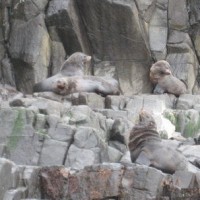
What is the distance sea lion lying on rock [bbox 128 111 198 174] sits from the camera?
44.6ft

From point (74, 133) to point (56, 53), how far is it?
7785mm

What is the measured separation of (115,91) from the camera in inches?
761

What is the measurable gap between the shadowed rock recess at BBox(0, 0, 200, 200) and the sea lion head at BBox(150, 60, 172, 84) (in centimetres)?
57

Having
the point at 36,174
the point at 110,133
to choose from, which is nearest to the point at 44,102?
the point at 110,133

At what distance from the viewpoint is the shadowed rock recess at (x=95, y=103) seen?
11867 millimetres

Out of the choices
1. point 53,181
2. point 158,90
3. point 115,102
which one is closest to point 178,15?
point 158,90

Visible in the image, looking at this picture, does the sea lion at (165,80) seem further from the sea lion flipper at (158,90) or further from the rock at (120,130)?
the rock at (120,130)

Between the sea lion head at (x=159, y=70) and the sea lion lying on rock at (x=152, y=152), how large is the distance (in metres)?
5.96

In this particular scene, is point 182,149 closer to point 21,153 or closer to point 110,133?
point 110,133

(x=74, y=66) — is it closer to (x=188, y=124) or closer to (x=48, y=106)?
(x=188, y=124)

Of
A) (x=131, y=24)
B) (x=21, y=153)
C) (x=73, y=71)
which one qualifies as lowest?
(x=21, y=153)

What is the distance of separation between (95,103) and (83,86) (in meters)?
1.01

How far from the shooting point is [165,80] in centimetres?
2036

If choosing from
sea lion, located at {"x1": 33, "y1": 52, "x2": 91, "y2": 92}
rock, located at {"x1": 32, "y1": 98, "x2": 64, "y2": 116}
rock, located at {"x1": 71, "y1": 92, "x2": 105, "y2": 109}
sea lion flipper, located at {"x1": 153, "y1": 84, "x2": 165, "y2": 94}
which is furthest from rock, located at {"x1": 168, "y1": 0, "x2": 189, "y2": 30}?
rock, located at {"x1": 32, "y1": 98, "x2": 64, "y2": 116}
